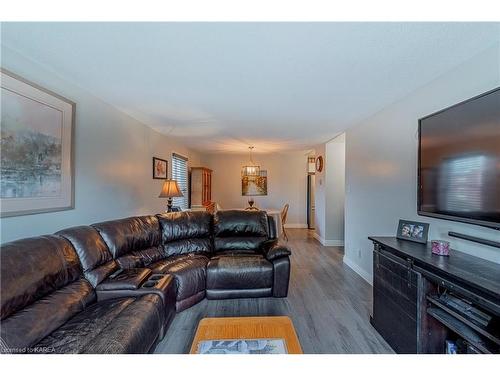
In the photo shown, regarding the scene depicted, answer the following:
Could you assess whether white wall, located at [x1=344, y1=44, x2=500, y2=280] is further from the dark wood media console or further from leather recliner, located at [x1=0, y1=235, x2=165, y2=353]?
leather recliner, located at [x1=0, y1=235, x2=165, y2=353]

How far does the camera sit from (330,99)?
274cm

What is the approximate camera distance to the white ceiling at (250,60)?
1.50 meters

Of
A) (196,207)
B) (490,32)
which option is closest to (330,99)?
(490,32)

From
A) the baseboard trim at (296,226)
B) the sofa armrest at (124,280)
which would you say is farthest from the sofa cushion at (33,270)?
the baseboard trim at (296,226)

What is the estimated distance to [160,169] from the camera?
4.55 meters

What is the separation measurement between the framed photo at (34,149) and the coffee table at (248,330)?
5.56 ft

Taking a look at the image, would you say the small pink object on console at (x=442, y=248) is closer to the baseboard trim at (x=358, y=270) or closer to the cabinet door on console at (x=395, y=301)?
the cabinet door on console at (x=395, y=301)

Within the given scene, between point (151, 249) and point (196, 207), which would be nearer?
point (151, 249)

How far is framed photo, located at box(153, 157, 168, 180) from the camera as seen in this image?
14.2ft
